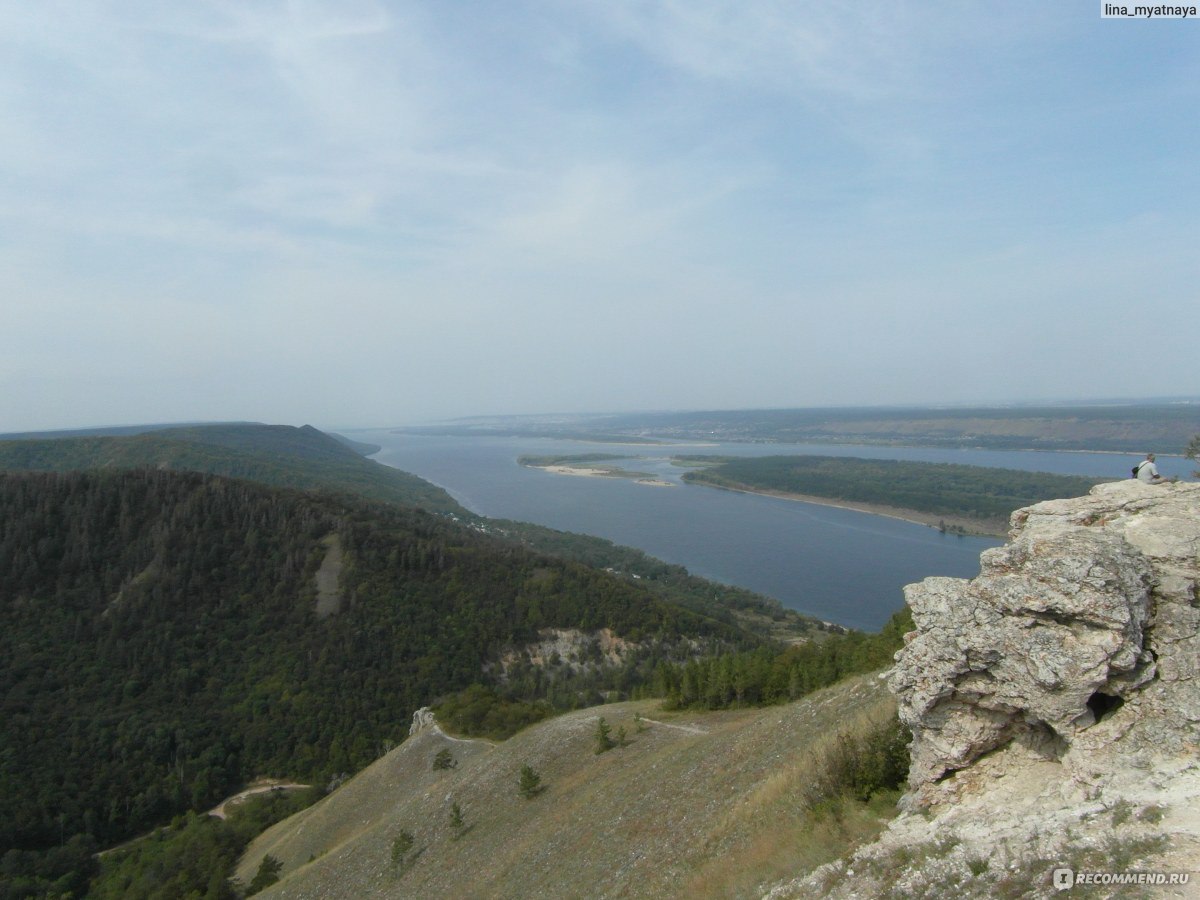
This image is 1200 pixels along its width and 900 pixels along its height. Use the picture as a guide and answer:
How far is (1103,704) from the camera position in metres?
7.14

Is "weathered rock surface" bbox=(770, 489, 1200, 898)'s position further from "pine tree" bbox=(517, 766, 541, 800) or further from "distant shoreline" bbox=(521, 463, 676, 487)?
"distant shoreline" bbox=(521, 463, 676, 487)

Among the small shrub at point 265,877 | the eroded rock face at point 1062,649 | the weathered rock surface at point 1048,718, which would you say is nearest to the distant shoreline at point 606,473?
the small shrub at point 265,877

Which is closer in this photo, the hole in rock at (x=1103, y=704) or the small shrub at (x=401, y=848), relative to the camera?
the hole in rock at (x=1103, y=704)

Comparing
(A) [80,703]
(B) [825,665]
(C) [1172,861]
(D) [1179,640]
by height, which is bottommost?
(A) [80,703]

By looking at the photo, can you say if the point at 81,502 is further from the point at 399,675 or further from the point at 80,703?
the point at 399,675

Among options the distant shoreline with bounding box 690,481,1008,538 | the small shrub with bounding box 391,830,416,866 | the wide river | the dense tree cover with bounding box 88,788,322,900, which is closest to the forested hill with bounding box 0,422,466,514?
the wide river

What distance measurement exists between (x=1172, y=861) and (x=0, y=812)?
180ft

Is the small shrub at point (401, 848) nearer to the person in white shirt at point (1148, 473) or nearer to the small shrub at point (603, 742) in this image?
the small shrub at point (603, 742)

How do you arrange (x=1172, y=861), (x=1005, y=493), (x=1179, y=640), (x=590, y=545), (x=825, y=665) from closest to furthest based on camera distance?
(x=1172, y=861) → (x=1179, y=640) → (x=825, y=665) → (x=590, y=545) → (x=1005, y=493)

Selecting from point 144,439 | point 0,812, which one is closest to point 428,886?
point 0,812

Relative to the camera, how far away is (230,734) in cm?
4600

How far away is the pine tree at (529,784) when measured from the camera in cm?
1834

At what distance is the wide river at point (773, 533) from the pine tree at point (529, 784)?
51761 millimetres

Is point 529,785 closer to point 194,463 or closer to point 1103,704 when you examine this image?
point 1103,704
